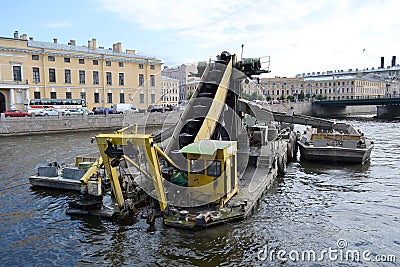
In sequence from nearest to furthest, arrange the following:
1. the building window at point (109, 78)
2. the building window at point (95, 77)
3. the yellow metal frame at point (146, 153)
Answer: the yellow metal frame at point (146, 153), the building window at point (95, 77), the building window at point (109, 78)

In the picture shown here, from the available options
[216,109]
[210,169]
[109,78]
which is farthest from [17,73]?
[210,169]

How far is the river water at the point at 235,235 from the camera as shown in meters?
10.7

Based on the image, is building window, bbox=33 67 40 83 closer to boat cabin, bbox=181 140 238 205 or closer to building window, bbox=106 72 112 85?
building window, bbox=106 72 112 85

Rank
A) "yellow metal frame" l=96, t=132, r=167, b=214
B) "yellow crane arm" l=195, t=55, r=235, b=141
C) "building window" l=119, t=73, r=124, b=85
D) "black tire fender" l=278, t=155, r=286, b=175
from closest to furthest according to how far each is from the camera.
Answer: "yellow metal frame" l=96, t=132, r=167, b=214, "yellow crane arm" l=195, t=55, r=235, b=141, "black tire fender" l=278, t=155, r=286, b=175, "building window" l=119, t=73, r=124, b=85

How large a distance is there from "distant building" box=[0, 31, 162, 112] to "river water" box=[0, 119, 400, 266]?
31.1m

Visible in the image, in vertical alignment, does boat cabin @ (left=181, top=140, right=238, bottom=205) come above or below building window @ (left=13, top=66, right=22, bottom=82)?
below

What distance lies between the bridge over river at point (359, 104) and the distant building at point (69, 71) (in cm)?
4574

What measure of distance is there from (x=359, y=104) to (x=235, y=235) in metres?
80.4

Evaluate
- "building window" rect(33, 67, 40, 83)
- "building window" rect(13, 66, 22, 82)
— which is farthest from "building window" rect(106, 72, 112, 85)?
"building window" rect(13, 66, 22, 82)

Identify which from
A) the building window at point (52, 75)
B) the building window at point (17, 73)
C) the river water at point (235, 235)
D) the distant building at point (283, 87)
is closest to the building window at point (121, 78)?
the building window at point (52, 75)

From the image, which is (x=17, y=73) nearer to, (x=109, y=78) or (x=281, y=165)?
(x=109, y=78)

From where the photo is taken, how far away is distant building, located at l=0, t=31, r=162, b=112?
51781mm

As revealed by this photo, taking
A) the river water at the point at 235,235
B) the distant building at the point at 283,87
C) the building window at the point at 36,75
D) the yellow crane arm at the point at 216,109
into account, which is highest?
the distant building at the point at 283,87

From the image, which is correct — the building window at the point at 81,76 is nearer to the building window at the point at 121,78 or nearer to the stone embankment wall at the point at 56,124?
the building window at the point at 121,78
